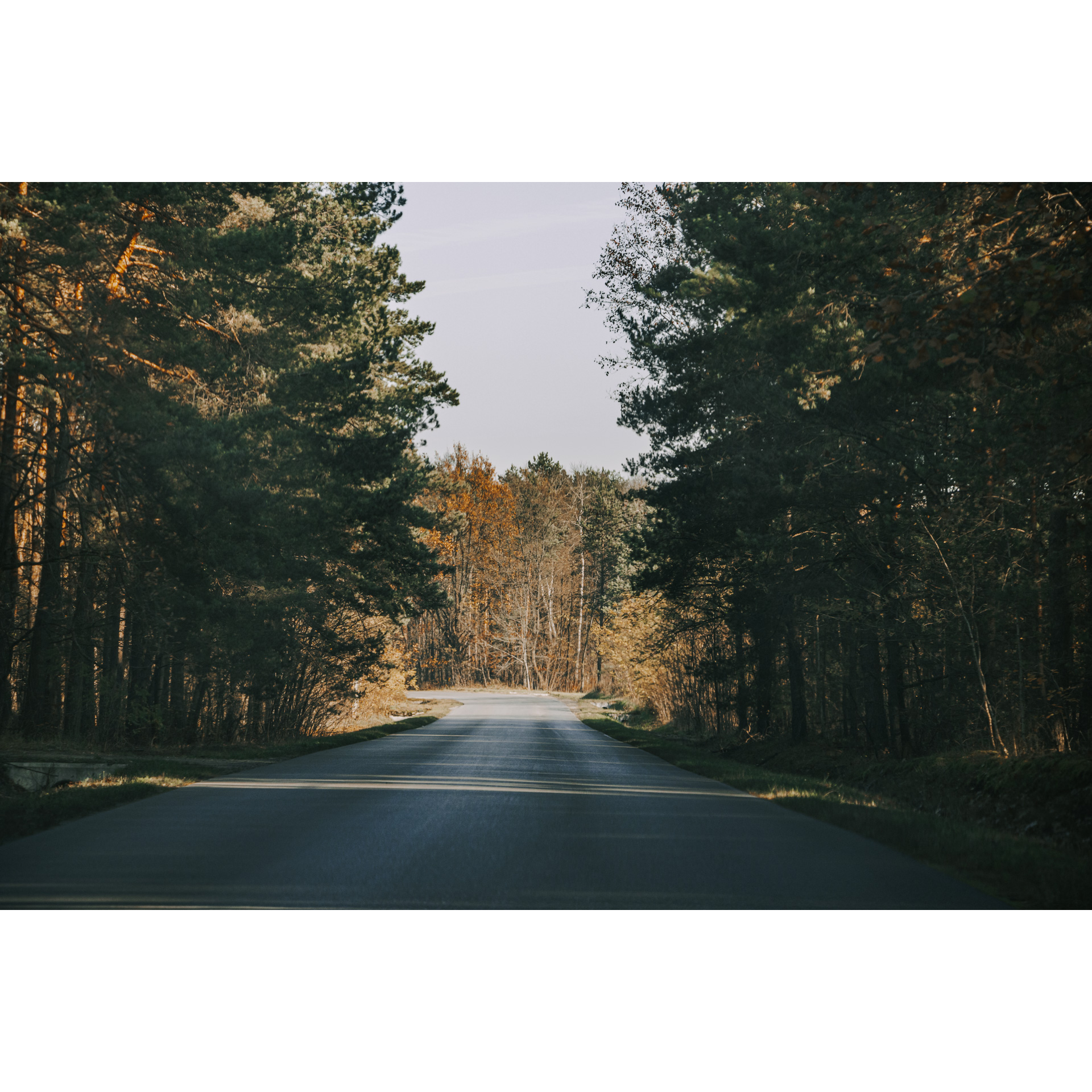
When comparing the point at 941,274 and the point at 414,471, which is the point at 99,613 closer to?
the point at 414,471

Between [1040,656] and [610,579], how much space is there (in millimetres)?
55966

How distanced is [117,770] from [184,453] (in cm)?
463

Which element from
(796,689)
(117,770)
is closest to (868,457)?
(796,689)

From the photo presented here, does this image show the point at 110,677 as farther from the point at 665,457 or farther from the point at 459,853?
the point at 459,853

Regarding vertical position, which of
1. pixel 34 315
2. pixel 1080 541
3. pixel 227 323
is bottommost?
pixel 1080 541

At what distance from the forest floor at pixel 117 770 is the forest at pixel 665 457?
54.1 inches

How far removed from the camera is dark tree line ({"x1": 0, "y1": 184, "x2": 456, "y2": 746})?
14945 mm

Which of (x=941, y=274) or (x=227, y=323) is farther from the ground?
(x=227, y=323)

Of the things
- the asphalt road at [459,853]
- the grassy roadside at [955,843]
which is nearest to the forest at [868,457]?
the grassy roadside at [955,843]

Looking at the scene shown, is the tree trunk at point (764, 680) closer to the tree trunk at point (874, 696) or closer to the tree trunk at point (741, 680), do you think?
the tree trunk at point (741, 680)

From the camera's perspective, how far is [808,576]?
1948cm

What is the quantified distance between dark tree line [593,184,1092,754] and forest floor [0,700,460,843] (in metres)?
8.56

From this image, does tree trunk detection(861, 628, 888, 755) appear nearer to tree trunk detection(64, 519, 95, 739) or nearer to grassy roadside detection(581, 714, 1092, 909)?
grassy roadside detection(581, 714, 1092, 909)

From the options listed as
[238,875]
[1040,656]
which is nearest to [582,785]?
[1040,656]
